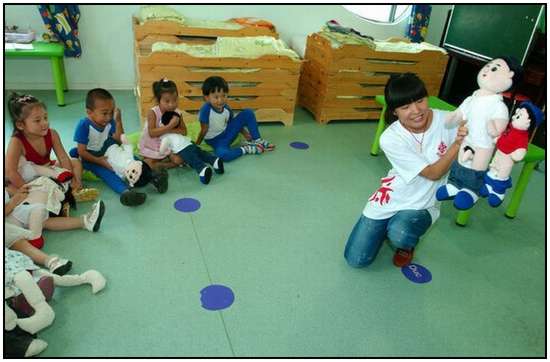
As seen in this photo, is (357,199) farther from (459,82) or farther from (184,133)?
(459,82)

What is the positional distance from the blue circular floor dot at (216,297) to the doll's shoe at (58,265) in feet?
1.68

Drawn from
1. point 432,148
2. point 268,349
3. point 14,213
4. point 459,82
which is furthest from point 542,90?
point 14,213

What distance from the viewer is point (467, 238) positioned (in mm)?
1961

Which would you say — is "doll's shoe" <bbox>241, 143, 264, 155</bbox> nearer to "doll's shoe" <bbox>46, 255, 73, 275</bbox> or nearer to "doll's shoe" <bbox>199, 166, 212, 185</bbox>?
"doll's shoe" <bbox>199, 166, 212, 185</bbox>

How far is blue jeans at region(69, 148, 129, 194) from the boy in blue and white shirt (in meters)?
0.62

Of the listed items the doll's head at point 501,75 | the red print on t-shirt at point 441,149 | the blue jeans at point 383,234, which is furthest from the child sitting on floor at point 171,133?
the doll's head at point 501,75

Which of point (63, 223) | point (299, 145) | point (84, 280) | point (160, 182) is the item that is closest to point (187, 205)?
point (160, 182)

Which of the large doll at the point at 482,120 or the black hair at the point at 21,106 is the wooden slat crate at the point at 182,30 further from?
the large doll at the point at 482,120

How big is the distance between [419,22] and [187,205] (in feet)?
10.1

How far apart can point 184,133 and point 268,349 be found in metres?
1.49

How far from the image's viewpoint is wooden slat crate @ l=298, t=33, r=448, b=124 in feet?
10.0

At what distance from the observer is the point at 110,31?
11.1 ft

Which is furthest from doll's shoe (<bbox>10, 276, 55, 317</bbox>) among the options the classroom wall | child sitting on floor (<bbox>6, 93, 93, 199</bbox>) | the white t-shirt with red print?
the classroom wall

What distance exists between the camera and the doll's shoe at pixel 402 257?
1.68 meters
